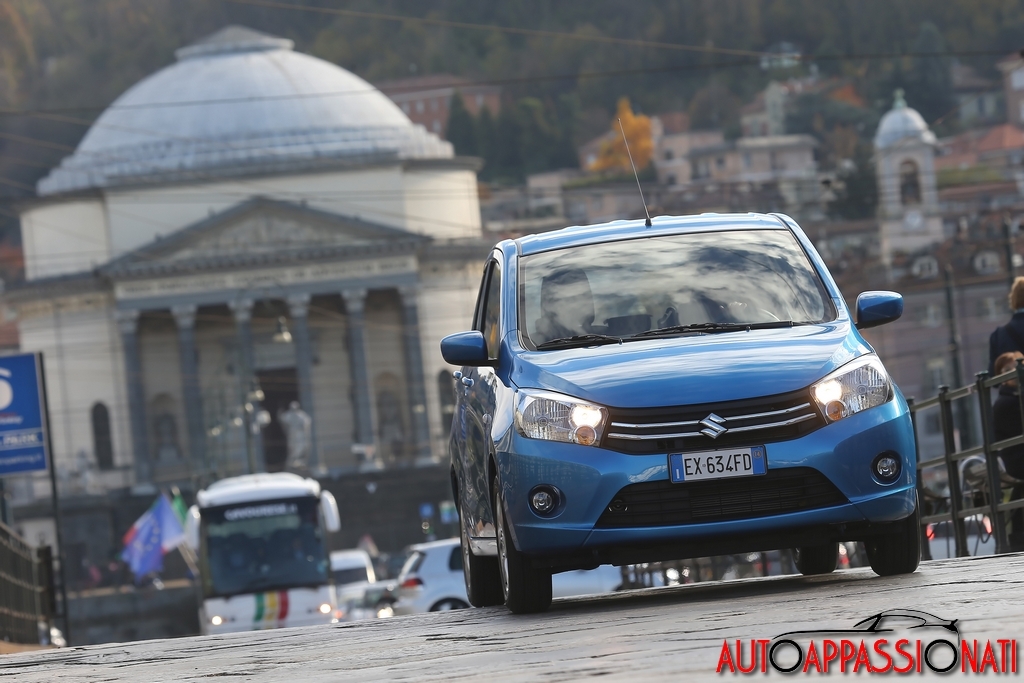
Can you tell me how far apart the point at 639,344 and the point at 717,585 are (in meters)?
2.22

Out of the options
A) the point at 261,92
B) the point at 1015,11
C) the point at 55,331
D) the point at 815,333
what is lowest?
→ the point at 815,333

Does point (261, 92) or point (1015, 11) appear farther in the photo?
point (1015, 11)

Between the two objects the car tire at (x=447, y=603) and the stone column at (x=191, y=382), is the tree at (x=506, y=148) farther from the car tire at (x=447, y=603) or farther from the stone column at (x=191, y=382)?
the car tire at (x=447, y=603)

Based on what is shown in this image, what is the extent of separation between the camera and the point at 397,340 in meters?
87.0

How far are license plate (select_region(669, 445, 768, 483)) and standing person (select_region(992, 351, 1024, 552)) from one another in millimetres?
4305

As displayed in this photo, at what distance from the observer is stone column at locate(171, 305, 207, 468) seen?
84.0m

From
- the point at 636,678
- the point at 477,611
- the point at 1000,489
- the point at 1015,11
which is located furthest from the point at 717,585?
the point at 1015,11

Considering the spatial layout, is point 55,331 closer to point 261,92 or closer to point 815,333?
point 261,92

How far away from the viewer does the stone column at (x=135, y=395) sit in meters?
84.0

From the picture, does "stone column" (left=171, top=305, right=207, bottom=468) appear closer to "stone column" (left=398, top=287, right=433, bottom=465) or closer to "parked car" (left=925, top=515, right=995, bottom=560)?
"stone column" (left=398, top=287, right=433, bottom=465)

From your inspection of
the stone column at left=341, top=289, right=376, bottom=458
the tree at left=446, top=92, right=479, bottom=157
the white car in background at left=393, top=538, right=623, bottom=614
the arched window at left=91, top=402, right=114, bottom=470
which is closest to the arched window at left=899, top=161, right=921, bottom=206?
the stone column at left=341, top=289, right=376, bottom=458

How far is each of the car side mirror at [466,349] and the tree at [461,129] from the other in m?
Result: 135

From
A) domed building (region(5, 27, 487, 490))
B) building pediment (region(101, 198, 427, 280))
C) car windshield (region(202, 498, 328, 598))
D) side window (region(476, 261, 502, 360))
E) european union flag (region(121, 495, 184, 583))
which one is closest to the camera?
side window (region(476, 261, 502, 360))

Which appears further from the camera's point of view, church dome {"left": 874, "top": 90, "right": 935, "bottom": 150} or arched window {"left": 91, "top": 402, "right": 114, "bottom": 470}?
church dome {"left": 874, "top": 90, "right": 935, "bottom": 150}
